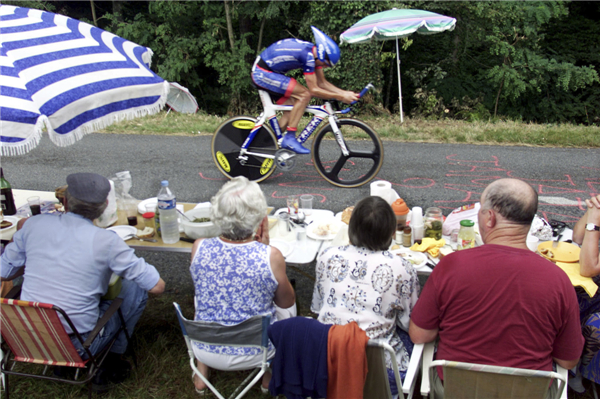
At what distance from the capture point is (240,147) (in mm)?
5605

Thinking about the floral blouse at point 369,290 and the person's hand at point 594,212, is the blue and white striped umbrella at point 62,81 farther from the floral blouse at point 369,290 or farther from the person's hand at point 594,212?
the person's hand at point 594,212

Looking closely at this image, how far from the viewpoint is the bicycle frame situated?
16.9 ft

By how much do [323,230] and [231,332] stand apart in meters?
0.98

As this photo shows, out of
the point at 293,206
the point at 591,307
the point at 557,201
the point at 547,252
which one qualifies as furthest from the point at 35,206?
the point at 557,201

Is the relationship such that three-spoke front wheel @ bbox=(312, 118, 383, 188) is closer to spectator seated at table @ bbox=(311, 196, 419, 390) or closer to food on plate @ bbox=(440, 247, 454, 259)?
food on plate @ bbox=(440, 247, 454, 259)

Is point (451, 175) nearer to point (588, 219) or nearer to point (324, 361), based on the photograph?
point (588, 219)

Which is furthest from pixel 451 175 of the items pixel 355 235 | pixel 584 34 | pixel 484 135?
pixel 584 34

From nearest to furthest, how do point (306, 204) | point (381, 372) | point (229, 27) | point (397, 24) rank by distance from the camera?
point (381, 372), point (306, 204), point (397, 24), point (229, 27)

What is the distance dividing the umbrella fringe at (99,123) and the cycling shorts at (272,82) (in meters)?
2.43

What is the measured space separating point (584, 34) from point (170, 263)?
49.2 ft

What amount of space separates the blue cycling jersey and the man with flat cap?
316 centimetres

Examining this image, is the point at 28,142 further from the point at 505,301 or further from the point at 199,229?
the point at 505,301

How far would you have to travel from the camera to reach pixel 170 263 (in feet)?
13.3

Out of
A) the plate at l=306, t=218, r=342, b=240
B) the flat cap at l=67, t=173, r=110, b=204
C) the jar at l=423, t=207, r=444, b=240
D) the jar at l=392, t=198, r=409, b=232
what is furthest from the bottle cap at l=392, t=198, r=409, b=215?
the flat cap at l=67, t=173, r=110, b=204
